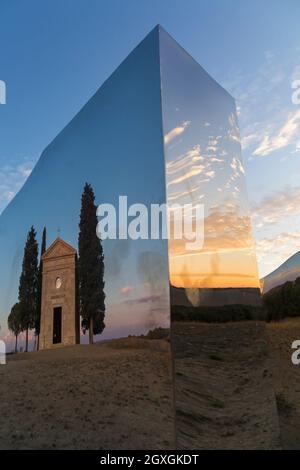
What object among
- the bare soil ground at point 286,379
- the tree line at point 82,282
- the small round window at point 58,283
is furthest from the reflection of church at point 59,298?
the bare soil ground at point 286,379

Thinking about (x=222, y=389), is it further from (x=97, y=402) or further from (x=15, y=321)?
(x=15, y=321)

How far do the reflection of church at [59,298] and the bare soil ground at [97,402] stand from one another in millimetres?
248

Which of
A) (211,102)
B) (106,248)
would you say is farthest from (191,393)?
(211,102)

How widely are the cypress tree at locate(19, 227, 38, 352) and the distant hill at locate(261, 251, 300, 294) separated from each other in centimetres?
530

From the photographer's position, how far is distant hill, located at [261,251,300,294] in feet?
28.0

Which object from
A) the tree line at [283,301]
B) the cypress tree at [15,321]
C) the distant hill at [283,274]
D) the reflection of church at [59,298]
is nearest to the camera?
the reflection of church at [59,298]

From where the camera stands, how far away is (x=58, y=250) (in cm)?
464

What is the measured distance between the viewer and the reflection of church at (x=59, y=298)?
13.8 feet

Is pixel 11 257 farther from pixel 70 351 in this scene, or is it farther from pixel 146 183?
pixel 146 183

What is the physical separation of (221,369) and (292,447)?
4.40 ft

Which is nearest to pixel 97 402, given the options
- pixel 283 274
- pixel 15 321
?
pixel 15 321

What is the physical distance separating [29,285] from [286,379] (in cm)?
409

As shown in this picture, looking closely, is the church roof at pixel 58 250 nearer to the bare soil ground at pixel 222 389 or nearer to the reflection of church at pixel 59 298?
the reflection of church at pixel 59 298

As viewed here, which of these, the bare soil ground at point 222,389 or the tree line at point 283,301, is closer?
the bare soil ground at point 222,389
